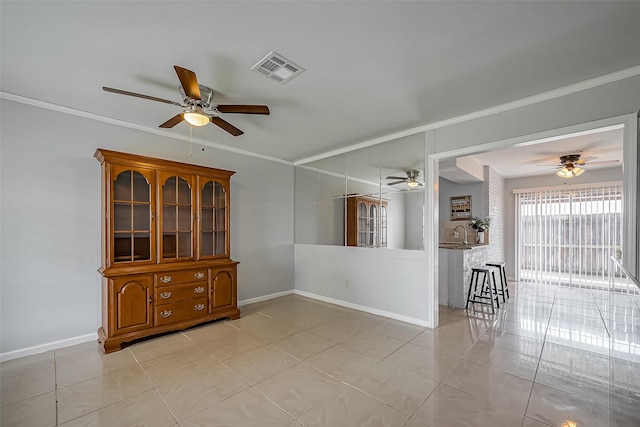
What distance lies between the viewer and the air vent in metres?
2.21

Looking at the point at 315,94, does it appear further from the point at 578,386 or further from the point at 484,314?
the point at 484,314

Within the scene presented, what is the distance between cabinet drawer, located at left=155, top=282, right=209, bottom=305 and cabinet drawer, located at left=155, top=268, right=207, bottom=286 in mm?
49

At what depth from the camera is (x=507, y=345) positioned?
3.10 meters

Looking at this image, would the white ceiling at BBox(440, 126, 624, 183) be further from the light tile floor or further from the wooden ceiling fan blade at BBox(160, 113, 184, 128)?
the wooden ceiling fan blade at BBox(160, 113, 184, 128)

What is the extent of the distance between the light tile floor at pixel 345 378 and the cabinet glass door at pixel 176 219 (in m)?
1.04

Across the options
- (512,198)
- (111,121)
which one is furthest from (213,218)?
(512,198)

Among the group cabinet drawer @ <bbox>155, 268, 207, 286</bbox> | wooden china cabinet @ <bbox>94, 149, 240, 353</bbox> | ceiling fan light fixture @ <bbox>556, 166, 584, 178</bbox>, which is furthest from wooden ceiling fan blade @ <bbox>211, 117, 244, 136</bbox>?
ceiling fan light fixture @ <bbox>556, 166, 584, 178</bbox>

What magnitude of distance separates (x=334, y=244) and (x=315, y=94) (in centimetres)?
275

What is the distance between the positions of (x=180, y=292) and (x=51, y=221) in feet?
5.11

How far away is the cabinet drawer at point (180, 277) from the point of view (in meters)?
3.31

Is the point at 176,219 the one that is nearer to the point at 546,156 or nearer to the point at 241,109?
the point at 241,109

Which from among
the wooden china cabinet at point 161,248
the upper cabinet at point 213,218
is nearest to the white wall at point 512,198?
the wooden china cabinet at point 161,248

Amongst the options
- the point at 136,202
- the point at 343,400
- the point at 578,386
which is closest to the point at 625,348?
the point at 578,386

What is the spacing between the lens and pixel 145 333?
316 cm
